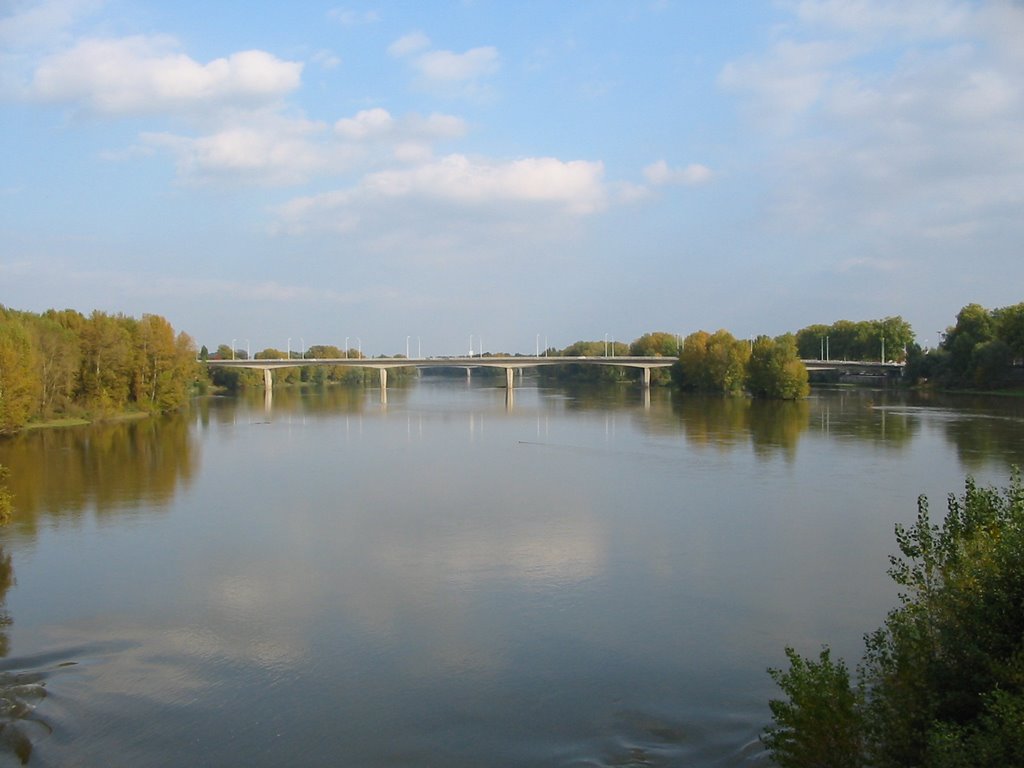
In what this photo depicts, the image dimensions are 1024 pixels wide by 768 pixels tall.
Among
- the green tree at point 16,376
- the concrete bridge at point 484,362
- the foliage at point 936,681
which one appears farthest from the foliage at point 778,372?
the foliage at point 936,681

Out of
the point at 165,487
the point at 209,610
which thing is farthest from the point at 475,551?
the point at 165,487

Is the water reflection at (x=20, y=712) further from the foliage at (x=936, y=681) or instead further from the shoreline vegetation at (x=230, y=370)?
the shoreline vegetation at (x=230, y=370)

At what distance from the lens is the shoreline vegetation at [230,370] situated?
32.5 meters

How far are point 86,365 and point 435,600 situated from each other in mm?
32587

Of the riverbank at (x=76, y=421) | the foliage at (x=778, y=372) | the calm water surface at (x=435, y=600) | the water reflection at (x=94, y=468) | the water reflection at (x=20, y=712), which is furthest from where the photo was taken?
the foliage at (x=778, y=372)

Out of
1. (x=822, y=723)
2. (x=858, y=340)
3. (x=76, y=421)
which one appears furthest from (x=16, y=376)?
(x=858, y=340)

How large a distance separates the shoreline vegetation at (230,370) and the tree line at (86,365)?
0.05 meters

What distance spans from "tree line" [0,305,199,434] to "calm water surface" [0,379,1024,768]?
659 centimetres

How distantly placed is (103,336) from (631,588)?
107 feet

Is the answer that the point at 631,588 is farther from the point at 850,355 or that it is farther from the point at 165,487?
the point at 850,355

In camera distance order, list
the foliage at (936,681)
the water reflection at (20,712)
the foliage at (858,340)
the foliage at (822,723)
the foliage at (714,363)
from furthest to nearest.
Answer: the foliage at (858,340) → the foliage at (714,363) → the water reflection at (20,712) → the foliage at (822,723) → the foliage at (936,681)

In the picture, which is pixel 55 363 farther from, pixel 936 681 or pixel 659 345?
pixel 659 345

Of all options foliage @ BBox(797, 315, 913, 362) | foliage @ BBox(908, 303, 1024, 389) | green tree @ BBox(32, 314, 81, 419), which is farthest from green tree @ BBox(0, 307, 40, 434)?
foliage @ BBox(797, 315, 913, 362)

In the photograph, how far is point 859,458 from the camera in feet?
75.5
